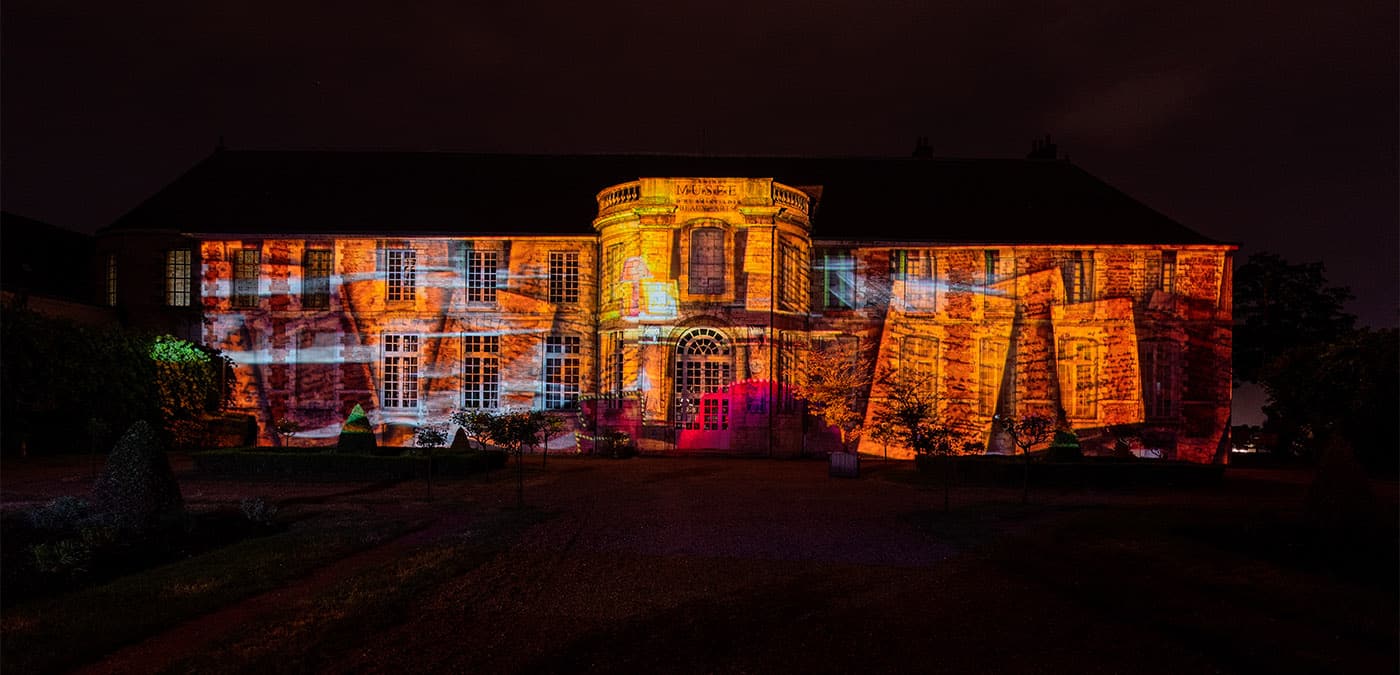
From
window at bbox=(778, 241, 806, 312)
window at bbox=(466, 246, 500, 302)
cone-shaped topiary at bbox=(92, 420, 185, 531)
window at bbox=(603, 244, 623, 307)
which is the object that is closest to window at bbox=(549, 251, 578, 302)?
window at bbox=(603, 244, 623, 307)

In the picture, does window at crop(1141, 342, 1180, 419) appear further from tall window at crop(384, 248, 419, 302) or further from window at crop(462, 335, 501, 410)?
tall window at crop(384, 248, 419, 302)

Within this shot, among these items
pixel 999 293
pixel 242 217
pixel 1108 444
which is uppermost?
pixel 242 217

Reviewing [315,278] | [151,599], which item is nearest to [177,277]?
[315,278]

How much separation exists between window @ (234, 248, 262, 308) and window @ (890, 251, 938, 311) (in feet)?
69.1

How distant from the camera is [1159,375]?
92.8 feet

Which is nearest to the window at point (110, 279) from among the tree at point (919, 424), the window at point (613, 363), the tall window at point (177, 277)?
the tall window at point (177, 277)

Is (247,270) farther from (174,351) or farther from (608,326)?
(608,326)

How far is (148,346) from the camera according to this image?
82.9 ft

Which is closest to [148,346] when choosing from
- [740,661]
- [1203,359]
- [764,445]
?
[764,445]

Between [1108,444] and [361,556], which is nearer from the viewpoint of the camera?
[361,556]

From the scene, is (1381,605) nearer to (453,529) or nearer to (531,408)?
(453,529)

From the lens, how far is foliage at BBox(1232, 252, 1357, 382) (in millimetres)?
35062

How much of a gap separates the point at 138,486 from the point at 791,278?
19632 millimetres

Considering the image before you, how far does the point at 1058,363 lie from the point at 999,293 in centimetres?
297
